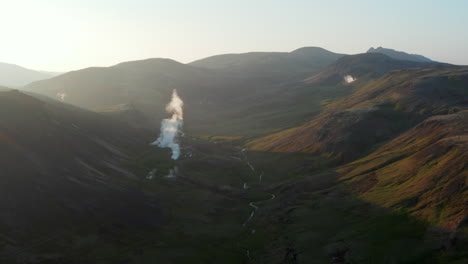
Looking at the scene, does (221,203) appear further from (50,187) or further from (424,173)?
(424,173)

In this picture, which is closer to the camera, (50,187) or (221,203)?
(50,187)

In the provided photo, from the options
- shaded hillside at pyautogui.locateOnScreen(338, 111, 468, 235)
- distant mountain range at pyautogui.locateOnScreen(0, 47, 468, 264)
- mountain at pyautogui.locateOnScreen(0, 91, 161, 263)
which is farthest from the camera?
shaded hillside at pyautogui.locateOnScreen(338, 111, 468, 235)

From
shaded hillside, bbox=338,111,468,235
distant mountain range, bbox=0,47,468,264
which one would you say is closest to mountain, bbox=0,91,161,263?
distant mountain range, bbox=0,47,468,264

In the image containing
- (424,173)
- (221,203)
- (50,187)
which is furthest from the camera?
(221,203)

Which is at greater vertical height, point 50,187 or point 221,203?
point 50,187

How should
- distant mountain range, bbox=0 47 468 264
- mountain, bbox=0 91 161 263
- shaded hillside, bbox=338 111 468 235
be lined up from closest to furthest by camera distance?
distant mountain range, bbox=0 47 468 264 → mountain, bbox=0 91 161 263 → shaded hillside, bbox=338 111 468 235

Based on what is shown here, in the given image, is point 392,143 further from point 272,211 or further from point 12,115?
point 12,115

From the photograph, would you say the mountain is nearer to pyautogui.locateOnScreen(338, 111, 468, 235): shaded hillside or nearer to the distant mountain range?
the distant mountain range

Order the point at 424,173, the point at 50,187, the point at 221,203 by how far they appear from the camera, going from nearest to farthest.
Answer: the point at 50,187 → the point at 424,173 → the point at 221,203

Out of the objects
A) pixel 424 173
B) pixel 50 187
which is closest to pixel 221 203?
pixel 50 187

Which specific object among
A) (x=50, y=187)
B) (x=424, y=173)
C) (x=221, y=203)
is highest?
(x=424, y=173)

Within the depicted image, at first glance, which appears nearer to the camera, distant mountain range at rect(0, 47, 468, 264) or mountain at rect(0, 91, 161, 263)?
distant mountain range at rect(0, 47, 468, 264)
